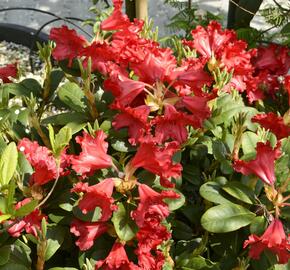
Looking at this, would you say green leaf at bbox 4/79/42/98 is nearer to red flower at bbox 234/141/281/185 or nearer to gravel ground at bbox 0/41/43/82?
red flower at bbox 234/141/281/185

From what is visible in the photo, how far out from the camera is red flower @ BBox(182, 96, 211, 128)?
4.29 feet

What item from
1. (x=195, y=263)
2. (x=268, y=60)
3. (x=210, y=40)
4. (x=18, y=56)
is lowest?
(x=18, y=56)

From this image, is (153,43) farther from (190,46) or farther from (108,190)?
(108,190)

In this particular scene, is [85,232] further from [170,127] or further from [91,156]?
[170,127]

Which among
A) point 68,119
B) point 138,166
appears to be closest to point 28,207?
point 138,166

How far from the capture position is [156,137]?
130 centimetres

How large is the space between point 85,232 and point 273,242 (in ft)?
1.30

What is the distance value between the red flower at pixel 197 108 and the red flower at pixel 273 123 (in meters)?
0.14

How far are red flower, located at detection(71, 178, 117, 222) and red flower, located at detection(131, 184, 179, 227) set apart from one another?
56 millimetres

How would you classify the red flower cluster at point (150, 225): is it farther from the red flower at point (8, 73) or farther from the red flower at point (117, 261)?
the red flower at point (8, 73)

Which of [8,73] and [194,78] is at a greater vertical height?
[194,78]

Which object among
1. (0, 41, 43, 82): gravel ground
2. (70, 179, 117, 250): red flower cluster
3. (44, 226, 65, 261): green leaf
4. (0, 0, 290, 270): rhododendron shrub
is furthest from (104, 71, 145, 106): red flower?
(0, 41, 43, 82): gravel ground

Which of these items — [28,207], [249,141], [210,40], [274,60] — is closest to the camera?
[28,207]

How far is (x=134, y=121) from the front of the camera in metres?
1.28
